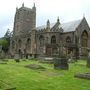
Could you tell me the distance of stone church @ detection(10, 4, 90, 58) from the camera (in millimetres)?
53106

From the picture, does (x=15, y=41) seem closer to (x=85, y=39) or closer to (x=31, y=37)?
(x=31, y=37)

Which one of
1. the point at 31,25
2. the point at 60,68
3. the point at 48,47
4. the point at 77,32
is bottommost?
the point at 60,68

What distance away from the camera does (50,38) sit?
58.6 metres

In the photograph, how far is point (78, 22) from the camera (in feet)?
191

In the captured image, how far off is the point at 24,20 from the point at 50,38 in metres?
20.6

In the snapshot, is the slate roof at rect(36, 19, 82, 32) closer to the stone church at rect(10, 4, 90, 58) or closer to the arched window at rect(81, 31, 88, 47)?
the stone church at rect(10, 4, 90, 58)

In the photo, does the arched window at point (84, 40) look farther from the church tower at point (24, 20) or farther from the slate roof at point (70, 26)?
the church tower at point (24, 20)

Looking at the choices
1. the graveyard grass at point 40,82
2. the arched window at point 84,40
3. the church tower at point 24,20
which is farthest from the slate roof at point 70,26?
the graveyard grass at point 40,82

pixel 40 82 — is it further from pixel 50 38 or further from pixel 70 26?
pixel 70 26

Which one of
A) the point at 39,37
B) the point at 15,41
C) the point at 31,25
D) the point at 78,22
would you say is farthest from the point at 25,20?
the point at 78,22

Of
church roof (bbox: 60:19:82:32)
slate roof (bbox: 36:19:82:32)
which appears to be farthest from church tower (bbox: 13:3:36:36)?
church roof (bbox: 60:19:82:32)

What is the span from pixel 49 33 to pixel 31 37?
8899 millimetres

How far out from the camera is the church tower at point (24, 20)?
249 feet

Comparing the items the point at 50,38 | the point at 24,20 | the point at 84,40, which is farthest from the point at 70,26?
the point at 24,20
